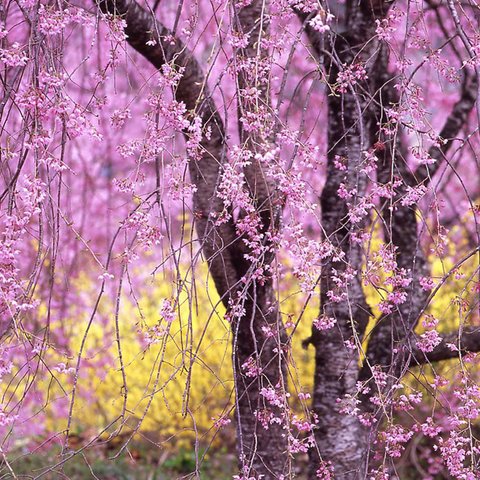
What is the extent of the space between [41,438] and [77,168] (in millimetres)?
2462

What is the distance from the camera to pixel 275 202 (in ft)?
7.99

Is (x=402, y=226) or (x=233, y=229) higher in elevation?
(x=233, y=229)

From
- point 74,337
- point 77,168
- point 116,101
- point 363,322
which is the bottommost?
point 74,337

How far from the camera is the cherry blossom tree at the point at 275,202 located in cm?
229

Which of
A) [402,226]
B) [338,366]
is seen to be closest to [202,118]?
[338,366]

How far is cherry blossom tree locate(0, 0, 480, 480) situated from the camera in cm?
229

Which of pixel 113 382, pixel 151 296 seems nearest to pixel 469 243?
pixel 151 296

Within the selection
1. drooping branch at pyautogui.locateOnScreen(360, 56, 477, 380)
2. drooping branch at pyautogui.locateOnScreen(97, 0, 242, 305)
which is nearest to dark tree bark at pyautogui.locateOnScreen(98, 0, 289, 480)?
drooping branch at pyautogui.locateOnScreen(97, 0, 242, 305)

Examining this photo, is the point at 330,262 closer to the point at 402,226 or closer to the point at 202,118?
the point at 202,118

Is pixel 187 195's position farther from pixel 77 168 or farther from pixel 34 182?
pixel 77 168

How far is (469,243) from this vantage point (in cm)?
629

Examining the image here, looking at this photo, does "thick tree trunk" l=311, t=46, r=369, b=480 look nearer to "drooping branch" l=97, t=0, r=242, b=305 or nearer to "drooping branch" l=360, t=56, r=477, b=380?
"drooping branch" l=360, t=56, r=477, b=380

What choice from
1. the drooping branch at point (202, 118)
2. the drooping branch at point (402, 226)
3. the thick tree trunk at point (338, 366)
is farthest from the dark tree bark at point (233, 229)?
the drooping branch at point (402, 226)

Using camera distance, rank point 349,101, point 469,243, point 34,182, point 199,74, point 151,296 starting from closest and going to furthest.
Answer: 1. point 34,182
2. point 199,74
3. point 349,101
4. point 469,243
5. point 151,296
